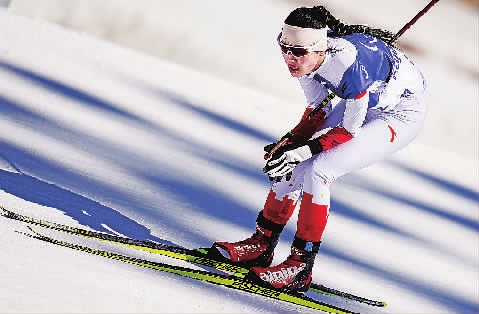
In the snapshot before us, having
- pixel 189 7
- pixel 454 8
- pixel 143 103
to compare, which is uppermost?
pixel 454 8

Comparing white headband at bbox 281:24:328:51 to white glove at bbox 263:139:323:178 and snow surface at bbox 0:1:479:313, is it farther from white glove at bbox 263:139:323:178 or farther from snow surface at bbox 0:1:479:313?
snow surface at bbox 0:1:479:313

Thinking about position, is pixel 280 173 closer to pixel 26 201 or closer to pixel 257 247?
pixel 257 247

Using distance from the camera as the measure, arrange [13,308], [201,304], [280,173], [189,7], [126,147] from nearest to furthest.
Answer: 1. [13,308]
2. [201,304]
3. [280,173]
4. [126,147]
5. [189,7]

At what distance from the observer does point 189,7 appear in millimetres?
11961

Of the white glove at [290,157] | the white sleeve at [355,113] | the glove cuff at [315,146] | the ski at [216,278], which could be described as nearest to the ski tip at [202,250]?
the ski at [216,278]

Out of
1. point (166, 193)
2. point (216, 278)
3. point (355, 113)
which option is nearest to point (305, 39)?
point (355, 113)

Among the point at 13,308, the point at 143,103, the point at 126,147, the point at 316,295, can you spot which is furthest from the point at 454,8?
the point at 13,308

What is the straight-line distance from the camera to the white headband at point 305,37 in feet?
11.2

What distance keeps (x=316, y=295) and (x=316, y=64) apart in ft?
3.70

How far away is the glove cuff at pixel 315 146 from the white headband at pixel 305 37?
1.34 ft

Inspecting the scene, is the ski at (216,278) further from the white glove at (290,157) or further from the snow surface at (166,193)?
the white glove at (290,157)

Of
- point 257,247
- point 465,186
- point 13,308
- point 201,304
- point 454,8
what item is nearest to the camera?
point 13,308

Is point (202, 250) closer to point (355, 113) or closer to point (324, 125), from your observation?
point (324, 125)

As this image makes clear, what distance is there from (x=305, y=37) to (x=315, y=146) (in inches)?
18.8
